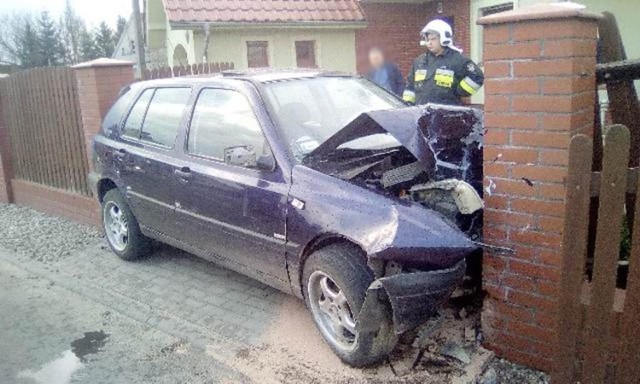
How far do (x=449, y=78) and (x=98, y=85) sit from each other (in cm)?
387

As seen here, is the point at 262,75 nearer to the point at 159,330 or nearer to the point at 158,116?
the point at 158,116

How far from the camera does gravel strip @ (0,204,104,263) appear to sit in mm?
5887

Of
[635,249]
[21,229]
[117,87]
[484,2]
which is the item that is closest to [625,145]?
[635,249]

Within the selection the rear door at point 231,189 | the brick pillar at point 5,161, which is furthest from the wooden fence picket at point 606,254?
the brick pillar at point 5,161

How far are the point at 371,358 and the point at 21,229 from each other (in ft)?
18.4

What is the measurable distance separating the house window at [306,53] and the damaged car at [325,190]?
405 inches

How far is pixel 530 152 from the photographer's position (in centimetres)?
274

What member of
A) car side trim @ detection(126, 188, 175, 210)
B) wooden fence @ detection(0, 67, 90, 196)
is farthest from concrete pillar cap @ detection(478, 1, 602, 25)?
wooden fence @ detection(0, 67, 90, 196)

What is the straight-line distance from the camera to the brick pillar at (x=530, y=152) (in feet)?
8.45

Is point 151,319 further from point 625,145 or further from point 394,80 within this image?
point 394,80

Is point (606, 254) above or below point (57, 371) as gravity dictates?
above

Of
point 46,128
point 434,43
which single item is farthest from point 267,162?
point 46,128

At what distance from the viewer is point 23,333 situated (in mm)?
4020

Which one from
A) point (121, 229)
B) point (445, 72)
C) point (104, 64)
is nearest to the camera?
point (121, 229)
